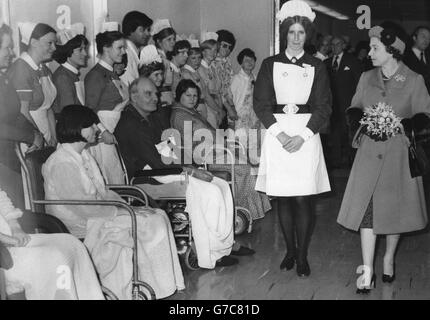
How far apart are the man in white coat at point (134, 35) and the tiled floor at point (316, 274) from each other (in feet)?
5.10

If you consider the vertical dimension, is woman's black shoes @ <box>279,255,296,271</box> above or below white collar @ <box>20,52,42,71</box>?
below

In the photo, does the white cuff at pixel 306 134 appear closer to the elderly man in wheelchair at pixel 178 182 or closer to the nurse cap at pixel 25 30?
the elderly man in wheelchair at pixel 178 182

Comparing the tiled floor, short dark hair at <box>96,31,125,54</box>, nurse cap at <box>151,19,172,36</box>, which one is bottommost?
the tiled floor

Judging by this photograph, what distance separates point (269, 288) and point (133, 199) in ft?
3.35

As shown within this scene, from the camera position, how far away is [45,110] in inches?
164

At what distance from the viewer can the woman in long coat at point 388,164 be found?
3447 millimetres

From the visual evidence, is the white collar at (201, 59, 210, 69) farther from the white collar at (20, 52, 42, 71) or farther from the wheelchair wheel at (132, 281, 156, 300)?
the wheelchair wheel at (132, 281, 156, 300)

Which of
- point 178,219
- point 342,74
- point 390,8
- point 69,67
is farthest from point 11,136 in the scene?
point 390,8

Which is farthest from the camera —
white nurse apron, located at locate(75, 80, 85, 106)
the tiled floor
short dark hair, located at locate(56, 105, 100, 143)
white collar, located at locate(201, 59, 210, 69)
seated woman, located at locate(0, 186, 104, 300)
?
white collar, located at locate(201, 59, 210, 69)

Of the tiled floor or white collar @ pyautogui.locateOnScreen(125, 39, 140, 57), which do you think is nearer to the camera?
the tiled floor

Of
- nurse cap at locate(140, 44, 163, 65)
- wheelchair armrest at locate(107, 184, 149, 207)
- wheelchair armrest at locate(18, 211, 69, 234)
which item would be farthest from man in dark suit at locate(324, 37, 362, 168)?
wheelchair armrest at locate(18, 211, 69, 234)

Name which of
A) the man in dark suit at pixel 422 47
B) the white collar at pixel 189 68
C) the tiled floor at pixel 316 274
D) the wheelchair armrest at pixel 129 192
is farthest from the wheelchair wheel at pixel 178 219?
the man in dark suit at pixel 422 47

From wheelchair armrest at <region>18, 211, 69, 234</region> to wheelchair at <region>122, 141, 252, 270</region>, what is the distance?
3.38 feet

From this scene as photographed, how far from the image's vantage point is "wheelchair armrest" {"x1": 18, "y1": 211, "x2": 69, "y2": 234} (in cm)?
294
